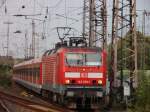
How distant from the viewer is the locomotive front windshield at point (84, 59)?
23.1 meters

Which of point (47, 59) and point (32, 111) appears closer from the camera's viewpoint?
point (32, 111)

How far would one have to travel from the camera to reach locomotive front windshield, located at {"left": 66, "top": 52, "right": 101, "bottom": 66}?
2312 centimetres

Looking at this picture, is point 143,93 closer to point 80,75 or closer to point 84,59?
point 80,75

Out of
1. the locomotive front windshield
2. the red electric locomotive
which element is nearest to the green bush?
the red electric locomotive

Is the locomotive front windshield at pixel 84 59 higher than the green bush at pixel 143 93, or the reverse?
the locomotive front windshield at pixel 84 59

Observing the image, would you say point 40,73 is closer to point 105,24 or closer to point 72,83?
point 105,24

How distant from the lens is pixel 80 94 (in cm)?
2267

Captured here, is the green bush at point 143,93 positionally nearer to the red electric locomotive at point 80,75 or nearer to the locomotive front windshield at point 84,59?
the red electric locomotive at point 80,75

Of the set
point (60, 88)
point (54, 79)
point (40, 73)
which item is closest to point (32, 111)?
point (60, 88)

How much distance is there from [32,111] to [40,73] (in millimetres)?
10386

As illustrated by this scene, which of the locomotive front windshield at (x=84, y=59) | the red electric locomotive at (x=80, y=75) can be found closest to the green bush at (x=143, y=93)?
the red electric locomotive at (x=80, y=75)

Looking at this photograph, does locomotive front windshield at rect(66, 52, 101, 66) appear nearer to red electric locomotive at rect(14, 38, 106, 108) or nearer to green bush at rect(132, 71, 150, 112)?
red electric locomotive at rect(14, 38, 106, 108)

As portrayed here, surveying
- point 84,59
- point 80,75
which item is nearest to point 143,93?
point 80,75

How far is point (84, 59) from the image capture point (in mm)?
23219
